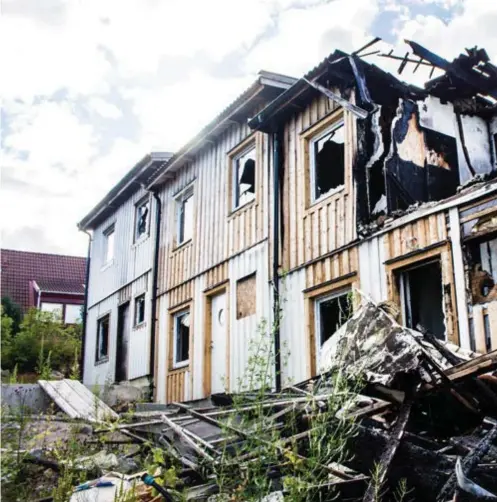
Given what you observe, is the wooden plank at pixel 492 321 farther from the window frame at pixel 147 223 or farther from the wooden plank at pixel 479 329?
the window frame at pixel 147 223

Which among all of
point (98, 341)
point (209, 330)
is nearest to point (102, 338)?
point (98, 341)

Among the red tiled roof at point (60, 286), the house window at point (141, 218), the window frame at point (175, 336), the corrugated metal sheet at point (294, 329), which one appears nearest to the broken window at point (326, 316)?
the corrugated metal sheet at point (294, 329)

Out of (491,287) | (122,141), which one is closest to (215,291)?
(491,287)

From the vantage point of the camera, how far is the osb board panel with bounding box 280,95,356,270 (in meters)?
9.51

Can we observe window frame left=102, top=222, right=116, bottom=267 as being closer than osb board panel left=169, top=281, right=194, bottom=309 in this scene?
No

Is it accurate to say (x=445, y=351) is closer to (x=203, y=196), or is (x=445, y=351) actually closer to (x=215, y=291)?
(x=215, y=291)

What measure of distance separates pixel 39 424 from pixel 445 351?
218 inches

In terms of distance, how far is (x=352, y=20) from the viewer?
4.67m

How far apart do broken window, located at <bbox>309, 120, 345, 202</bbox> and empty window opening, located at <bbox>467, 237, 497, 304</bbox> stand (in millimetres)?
3320

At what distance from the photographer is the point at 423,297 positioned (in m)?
8.77

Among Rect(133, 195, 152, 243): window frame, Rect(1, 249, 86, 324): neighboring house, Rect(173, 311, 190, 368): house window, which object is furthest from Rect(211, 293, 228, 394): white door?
Rect(1, 249, 86, 324): neighboring house

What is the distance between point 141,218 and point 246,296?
6.90 metres

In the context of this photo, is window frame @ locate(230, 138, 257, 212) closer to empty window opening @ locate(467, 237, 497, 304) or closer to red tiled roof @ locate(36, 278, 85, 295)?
empty window opening @ locate(467, 237, 497, 304)

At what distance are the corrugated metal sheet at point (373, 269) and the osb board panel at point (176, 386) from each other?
5.73m
